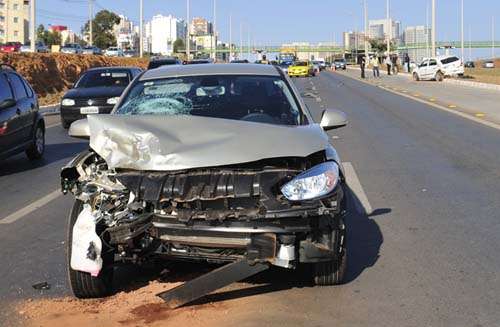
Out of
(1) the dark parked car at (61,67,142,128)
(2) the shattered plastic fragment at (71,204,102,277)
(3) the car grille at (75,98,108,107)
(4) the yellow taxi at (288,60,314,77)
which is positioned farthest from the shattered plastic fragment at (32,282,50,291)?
(4) the yellow taxi at (288,60,314,77)

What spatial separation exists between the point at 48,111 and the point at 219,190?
20852 mm

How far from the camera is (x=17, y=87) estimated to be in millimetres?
12008

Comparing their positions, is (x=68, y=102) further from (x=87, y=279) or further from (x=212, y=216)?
(x=212, y=216)

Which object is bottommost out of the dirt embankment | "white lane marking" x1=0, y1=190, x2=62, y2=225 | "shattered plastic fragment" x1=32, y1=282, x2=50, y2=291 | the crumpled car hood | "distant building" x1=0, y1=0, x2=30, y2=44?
"shattered plastic fragment" x1=32, y1=282, x2=50, y2=291

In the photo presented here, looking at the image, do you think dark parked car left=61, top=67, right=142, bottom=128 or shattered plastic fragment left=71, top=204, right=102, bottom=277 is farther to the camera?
dark parked car left=61, top=67, right=142, bottom=128

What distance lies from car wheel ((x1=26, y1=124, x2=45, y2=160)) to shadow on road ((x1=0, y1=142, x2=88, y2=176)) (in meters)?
0.12

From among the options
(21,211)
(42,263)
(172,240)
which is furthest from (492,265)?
(21,211)

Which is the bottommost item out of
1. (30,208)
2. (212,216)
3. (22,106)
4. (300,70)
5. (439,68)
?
(30,208)

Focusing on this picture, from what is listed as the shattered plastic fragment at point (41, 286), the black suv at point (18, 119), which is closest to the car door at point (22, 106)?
the black suv at point (18, 119)

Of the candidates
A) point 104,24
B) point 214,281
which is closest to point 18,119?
point 214,281

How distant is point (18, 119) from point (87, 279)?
7.29 meters

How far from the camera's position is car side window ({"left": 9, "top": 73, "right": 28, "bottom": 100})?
11.8 m

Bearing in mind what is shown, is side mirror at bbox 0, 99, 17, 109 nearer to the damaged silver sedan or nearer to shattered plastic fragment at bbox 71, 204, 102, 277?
the damaged silver sedan

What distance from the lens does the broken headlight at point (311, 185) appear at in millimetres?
4457
